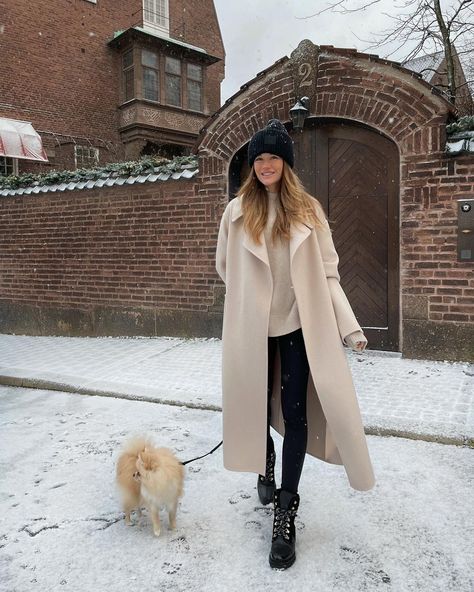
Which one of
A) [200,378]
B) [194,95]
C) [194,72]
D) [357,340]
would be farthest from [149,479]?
[194,72]

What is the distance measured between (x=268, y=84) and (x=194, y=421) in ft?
14.9

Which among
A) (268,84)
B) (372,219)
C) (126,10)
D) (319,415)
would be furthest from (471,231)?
(126,10)

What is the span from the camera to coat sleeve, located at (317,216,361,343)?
93.9 inches

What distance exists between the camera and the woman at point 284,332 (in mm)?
2338

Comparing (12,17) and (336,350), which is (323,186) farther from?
(12,17)

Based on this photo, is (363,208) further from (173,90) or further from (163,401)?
(173,90)

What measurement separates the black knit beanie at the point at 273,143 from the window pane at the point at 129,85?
1785 cm

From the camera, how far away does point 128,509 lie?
2549 millimetres

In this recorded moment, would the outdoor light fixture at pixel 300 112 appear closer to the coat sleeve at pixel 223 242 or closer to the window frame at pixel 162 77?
the coat sleeve at pixel 223 242

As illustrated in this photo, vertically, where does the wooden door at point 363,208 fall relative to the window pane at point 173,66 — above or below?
below

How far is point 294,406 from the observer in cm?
238

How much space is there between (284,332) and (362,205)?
4.35 meters

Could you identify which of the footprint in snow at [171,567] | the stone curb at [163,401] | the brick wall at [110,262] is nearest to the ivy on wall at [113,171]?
the brick wall at [110,262]

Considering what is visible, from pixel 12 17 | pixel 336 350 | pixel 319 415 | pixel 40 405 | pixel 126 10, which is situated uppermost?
pixel 126 10
